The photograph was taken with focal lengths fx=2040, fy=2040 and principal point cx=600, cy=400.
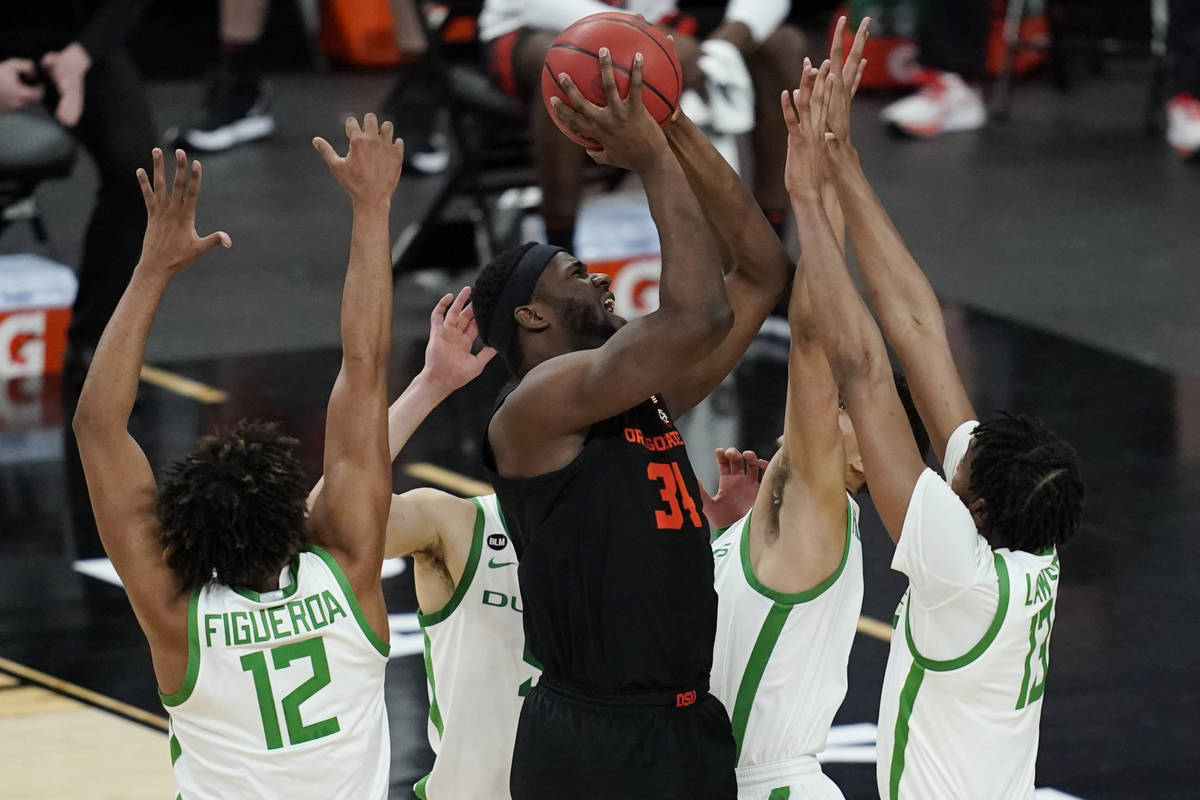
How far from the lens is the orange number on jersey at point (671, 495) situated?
12.1 ft

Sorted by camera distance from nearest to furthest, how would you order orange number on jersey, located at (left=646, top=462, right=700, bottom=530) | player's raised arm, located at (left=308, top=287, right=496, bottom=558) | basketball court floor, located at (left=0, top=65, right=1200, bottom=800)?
orange number on jersey, located at (left=646, top=462, right=700, bottom=530)
player's raised arm, located at (left=308, top=287, right=496, bottom=558)
basketball court floor, located at (left=0, top=65, right=1200, bottom=800)

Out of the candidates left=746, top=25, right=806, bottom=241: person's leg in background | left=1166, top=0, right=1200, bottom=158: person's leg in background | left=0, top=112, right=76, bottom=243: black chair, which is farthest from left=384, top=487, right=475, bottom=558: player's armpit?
left=1166, top=0, right=1200, bottom=158: person's leg in background

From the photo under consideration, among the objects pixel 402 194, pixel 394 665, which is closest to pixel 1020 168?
pixel 402 194

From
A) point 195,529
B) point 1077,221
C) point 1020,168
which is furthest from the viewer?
point 1020,168

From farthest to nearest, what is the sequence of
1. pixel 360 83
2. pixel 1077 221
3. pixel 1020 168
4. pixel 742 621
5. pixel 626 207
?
pixel 360 83 < pixel 1020 168 < pixel 1077 221 < pixel 626 207 < pixel 742 621

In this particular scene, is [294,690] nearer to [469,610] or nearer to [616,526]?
[616,526]

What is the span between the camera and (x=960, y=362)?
8562 mm

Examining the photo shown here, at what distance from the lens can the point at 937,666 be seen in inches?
144

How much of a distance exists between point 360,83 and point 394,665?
8050 millimetres

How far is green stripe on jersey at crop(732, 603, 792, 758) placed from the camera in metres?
3.92

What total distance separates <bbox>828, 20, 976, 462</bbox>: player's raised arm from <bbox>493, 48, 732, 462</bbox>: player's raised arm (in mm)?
520

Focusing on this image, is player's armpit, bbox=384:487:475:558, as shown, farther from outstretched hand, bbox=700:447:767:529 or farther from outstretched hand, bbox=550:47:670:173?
outstretched hand, bbox=550:47:670:173

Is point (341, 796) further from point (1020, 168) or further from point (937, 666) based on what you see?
point (1020, 168)

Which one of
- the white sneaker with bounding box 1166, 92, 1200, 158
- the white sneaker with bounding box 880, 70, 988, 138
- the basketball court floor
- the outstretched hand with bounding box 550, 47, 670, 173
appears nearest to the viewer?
the outstretched hand with bounding box 550, 47, 670, 173
